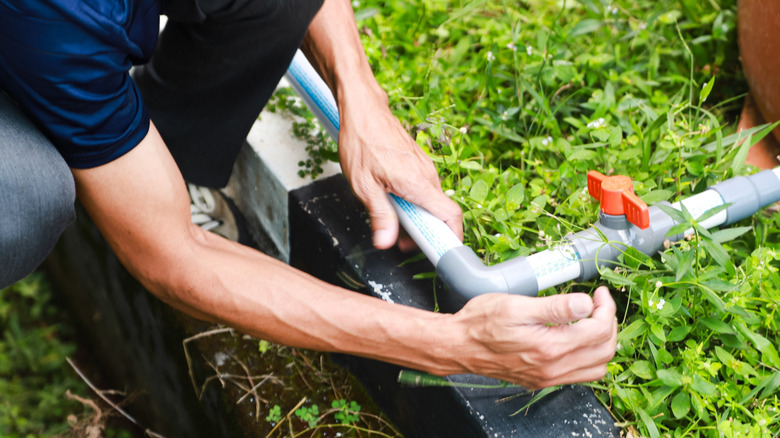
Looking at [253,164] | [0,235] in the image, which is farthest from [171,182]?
[253,164]

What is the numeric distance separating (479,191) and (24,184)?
0.91 m

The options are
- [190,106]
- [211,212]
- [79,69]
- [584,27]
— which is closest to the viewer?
[79,69]

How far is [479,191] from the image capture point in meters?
1.52

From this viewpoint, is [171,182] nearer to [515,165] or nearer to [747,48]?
[515,165]

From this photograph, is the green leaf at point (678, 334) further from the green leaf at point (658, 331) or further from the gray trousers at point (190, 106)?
the gray trousers at point (190, 106)

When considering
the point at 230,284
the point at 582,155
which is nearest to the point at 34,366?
the point at 230,284

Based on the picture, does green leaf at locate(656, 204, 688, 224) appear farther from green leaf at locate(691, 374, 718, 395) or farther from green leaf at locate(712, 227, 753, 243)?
green leaf at locate(691, 374, 718, 395)

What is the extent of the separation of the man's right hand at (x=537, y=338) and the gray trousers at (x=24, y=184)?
28.3 inches

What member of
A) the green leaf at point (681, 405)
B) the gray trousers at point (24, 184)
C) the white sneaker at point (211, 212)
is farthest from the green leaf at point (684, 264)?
the white sneaker at point (211, 212)

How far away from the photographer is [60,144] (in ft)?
3.74

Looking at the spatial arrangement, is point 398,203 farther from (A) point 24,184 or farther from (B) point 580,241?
(A) point 24,184

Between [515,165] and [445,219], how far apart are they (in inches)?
22.2

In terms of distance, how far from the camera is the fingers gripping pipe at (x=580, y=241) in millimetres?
1241

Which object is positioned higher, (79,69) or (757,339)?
(79,69)
